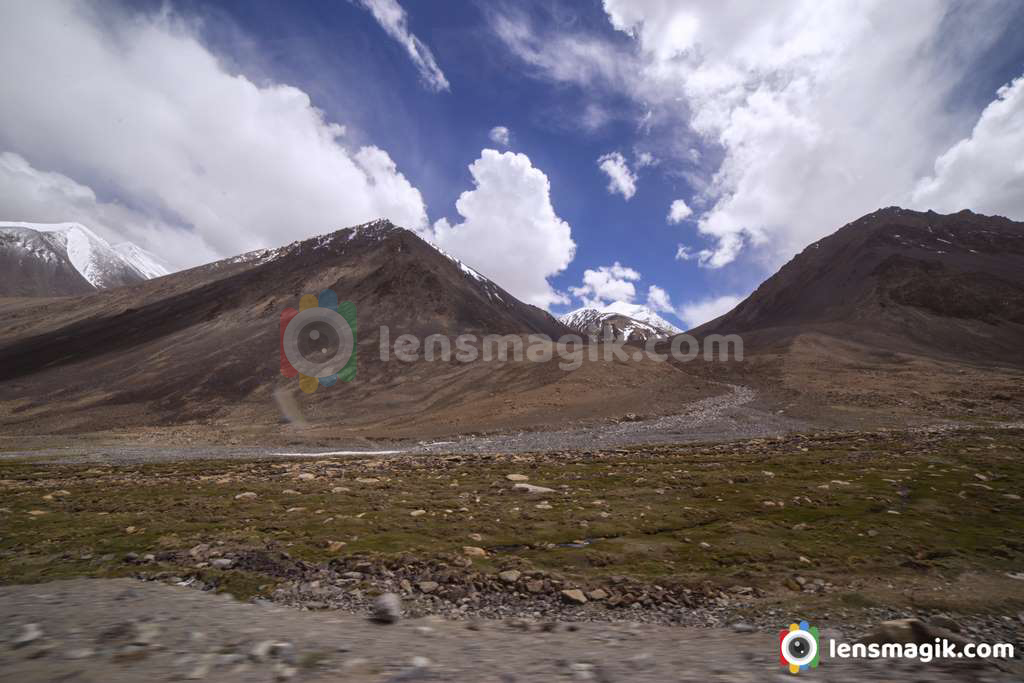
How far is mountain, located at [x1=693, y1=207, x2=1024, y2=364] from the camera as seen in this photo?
304 ft

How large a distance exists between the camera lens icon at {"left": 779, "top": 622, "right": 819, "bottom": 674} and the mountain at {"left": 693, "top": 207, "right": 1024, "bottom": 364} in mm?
98996

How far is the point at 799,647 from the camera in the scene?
234 inches

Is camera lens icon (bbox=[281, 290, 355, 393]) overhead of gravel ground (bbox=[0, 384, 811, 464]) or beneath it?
overhead

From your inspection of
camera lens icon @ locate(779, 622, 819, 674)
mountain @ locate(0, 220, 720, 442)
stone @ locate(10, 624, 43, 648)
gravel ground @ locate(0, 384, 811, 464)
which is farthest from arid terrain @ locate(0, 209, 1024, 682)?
mountain @ locate(0, 220, 720, 442)

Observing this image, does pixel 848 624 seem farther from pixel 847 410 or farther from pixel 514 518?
pixel 847 410

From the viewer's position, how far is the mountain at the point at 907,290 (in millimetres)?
92625

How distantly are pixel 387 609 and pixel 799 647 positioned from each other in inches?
230

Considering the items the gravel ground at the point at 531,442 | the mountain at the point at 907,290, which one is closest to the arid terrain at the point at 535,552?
the gravel ground at the point at 531,442

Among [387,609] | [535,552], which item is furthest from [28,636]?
[535,552]

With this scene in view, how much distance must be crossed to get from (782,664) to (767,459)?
60.5ft

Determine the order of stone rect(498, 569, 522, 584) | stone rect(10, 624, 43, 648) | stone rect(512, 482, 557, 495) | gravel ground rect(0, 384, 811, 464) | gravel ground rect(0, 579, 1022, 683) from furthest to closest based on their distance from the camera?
gravel ground rect(0, 384, 811, 464) → stone rect(512, 482, 557, 495) → stone rect(498, 569, 522, 584) → stone rect(10, 624, 43, 648) → gravel ground rect(0, 579, 1022, 683)

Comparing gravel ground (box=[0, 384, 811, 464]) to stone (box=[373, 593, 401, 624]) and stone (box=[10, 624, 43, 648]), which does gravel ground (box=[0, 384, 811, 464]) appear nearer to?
stone (box=[373, 593, 401, 624])

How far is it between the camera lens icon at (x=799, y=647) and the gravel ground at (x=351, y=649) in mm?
120

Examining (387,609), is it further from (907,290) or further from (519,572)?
(907,290)
